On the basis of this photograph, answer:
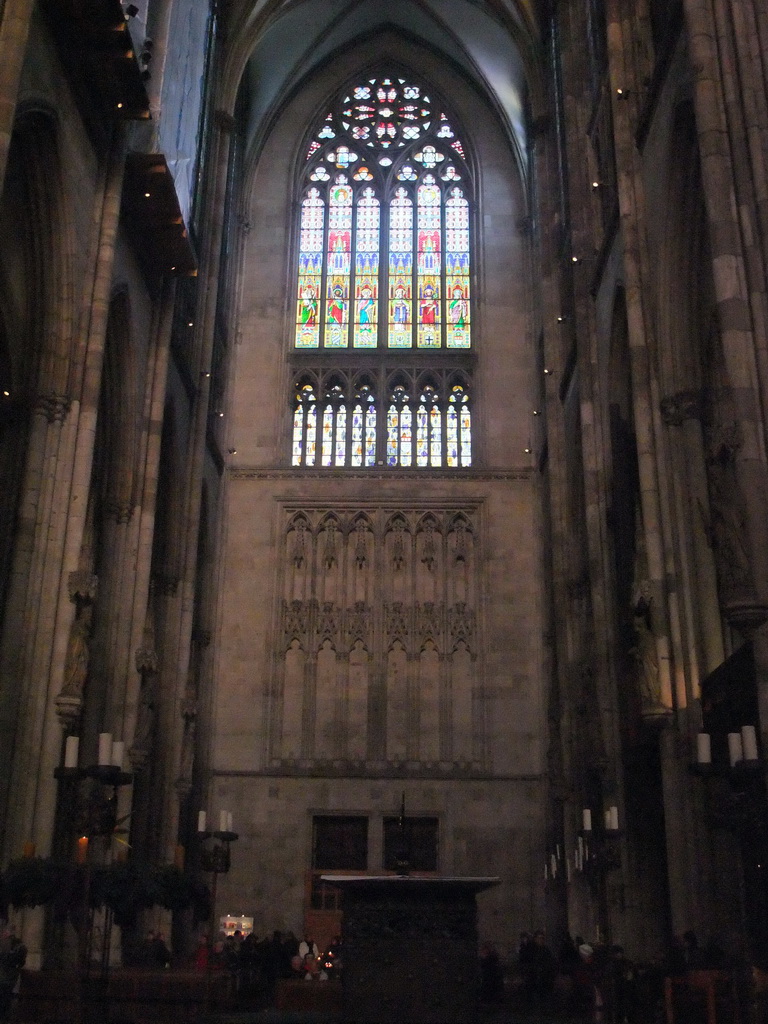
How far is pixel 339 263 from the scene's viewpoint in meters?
32.3

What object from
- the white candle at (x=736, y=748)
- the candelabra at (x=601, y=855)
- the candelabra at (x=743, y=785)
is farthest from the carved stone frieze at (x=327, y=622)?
the white candle at (x=736, y=748)

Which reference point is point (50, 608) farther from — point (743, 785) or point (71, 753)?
point (743, 785)

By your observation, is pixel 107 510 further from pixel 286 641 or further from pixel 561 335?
pixel 561 335

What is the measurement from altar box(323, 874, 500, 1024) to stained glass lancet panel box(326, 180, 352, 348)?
21.4 meters

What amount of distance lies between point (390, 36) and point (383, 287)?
26.2 ft

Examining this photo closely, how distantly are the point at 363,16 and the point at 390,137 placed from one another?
3.41 metres

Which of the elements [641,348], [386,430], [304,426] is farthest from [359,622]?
[641,348]

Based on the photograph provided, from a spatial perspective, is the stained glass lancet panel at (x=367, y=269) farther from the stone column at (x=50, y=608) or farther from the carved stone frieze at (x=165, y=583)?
the stone column at (x=50, y=608)

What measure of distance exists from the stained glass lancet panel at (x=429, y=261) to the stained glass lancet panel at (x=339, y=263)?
6.39 feet

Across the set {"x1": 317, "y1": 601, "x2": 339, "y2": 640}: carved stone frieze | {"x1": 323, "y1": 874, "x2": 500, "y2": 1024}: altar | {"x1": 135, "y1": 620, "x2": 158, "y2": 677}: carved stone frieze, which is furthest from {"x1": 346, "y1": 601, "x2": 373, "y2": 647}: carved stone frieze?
{"x1": 323, "y1": 874, "x2": 500, "y2": 1024}: altar

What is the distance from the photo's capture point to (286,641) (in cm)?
2817

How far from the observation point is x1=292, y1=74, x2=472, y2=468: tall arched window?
3028 cm

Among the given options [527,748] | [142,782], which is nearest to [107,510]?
[142,782]

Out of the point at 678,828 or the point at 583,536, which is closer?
the point at 678,828
